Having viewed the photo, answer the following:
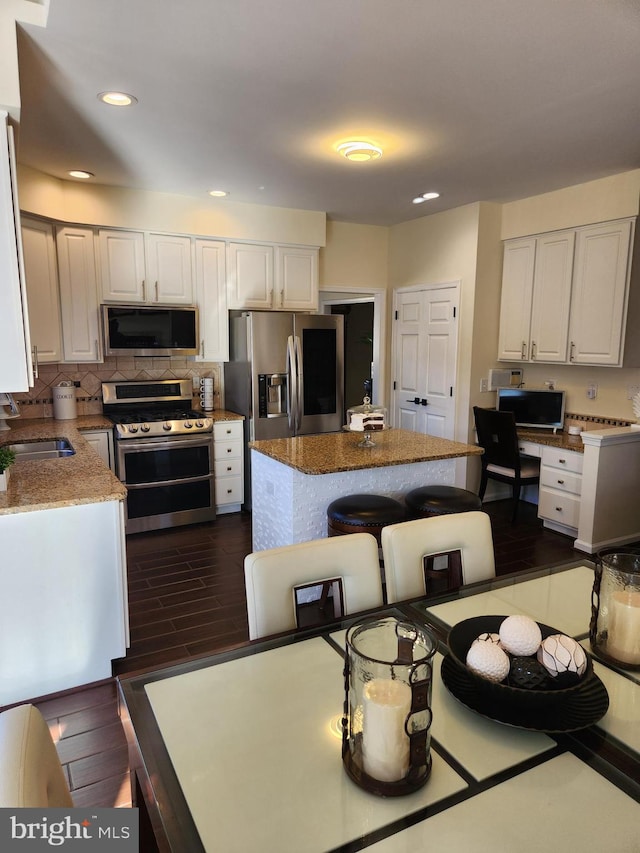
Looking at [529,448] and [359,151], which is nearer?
[359,151]

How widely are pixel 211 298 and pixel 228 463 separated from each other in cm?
145

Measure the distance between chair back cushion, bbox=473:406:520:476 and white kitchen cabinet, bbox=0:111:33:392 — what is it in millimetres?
3383

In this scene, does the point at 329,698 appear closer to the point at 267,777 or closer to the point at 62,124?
the point at 267,777

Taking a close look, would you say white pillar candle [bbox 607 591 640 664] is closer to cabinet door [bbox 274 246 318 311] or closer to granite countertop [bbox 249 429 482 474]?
granite countertop [bbox 249 429 482 474]

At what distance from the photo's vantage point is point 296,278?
16.8 ft

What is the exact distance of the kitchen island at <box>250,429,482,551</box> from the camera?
9.61ft

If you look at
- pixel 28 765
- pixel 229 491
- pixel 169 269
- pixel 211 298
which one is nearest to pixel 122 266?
pixel 169 269

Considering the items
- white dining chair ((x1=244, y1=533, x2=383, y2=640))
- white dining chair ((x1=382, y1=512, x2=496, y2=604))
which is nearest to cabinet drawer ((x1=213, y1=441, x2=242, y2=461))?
white dining chair ((x1=382, y1=512, x2=496, y2=604))

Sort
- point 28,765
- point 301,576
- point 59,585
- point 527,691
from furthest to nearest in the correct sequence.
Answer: point 59,585 < point 301,576 < point 527,691 < point 28,765

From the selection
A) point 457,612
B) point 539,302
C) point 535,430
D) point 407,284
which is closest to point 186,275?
point 407,284

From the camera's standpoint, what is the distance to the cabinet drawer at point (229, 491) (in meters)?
4.71

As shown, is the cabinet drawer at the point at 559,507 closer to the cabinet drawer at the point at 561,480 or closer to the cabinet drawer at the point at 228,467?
the cabinet drawer at the point at 561,480

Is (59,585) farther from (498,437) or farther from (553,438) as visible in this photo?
(553,438)

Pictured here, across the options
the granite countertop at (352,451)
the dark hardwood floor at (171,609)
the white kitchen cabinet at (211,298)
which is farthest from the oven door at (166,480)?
the granite countertop at (352,451)
